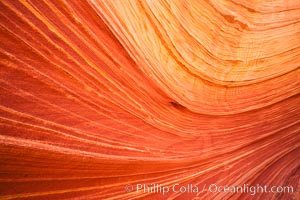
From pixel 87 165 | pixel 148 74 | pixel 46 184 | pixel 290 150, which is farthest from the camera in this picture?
pixel 290 150

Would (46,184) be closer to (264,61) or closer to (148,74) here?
(148,74)

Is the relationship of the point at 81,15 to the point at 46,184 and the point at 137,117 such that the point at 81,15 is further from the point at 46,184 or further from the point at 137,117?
the point at 46,184

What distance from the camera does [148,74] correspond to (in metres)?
1.23

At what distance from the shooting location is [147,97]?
127cm

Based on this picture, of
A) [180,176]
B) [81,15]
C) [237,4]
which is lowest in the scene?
[180,176]

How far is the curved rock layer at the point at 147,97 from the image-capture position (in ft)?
2.72

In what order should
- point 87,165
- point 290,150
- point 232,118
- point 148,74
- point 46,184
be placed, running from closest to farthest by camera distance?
point 46,184
point 87,165
point 148,74
point 232,118
point 290,150

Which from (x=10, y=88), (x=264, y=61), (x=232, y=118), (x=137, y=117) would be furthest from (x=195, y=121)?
(x=10, y=88)

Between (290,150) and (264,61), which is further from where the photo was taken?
(290,150)

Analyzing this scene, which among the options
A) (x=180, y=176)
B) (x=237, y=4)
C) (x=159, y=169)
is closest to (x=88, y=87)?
(x=159, y=169)

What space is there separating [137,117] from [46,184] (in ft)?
1.64

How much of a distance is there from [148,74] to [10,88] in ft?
2.05

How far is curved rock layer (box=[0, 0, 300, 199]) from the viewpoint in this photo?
2.72ft

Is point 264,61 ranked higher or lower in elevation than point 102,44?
higher
